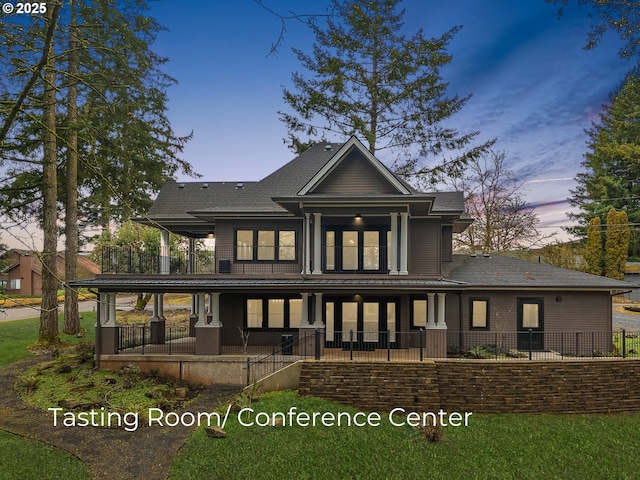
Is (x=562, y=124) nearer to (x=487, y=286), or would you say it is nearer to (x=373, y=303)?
(x=487, y=286)

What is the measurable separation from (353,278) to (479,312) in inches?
263

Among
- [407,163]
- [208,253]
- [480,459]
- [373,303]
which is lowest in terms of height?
[480,459]

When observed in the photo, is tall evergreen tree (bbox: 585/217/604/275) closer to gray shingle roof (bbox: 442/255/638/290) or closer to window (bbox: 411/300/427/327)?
gray shingle roof (bbox: 442/255/638/290)

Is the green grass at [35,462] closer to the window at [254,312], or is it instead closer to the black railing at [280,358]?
the black railing at [280,358]

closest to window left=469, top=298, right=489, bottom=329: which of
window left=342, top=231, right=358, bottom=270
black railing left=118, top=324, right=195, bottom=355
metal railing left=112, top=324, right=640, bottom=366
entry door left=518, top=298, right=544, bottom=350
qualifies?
metal railing left=112, top=324, right=640, bottom=366

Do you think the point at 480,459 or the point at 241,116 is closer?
the point at 480,459

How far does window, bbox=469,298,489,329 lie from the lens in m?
18.0

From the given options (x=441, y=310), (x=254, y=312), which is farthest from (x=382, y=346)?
(x=254, y=312)

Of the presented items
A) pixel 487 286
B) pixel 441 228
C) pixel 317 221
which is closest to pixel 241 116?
pixel 317 221

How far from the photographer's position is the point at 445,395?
12711mm

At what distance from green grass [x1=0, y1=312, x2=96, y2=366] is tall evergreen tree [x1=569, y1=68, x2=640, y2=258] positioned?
2008 inches

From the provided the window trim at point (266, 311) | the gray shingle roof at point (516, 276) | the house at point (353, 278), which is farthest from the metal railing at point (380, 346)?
the gray shingle roof at point (516, 276)

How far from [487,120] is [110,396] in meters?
30.2

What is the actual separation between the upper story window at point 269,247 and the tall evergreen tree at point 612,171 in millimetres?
39622
